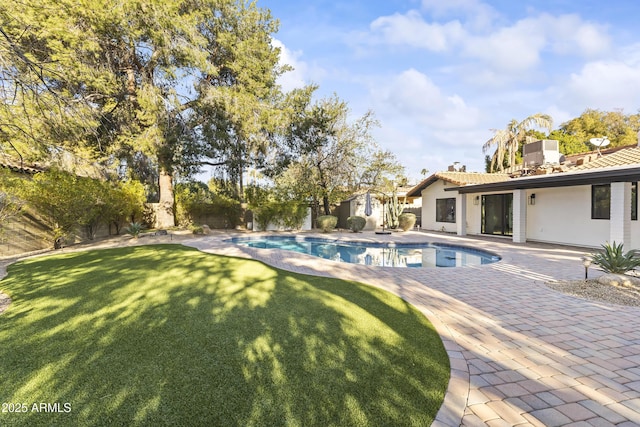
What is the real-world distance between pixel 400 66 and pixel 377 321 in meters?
18.7

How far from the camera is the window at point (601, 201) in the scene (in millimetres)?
11391

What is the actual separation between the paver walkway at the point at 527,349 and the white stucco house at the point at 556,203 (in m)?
4.74

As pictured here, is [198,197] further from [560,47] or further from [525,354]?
[560,47]

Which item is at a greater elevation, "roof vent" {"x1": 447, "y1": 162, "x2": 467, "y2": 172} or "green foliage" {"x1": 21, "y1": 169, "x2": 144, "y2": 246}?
"roof vent" {"x1": 447, "y1": 162, "x2": 467, "y2": 172}

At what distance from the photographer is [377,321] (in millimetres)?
4605

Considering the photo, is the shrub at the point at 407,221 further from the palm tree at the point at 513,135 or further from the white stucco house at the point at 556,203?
the palm tree at the point at 513,135

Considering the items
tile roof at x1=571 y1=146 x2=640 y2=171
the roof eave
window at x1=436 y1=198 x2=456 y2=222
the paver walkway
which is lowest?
the paver walkway

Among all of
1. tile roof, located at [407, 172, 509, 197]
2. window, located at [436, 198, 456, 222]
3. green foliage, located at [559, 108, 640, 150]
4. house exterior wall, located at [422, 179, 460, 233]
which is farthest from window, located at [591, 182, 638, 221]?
green foliage, located at [559, 108, 640, 150]

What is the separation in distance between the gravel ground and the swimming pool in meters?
3.55

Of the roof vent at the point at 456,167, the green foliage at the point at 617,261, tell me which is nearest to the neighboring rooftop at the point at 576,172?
the green foliage at the point at 617,261

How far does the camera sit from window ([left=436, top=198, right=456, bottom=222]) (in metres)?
19.1

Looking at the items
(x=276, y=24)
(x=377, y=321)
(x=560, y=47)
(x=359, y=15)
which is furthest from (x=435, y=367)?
(x=276, y=24)

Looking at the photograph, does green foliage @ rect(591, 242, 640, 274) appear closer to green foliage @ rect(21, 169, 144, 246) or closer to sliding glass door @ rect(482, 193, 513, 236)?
sliding glass door @ rect(482, 193, 513, 236)

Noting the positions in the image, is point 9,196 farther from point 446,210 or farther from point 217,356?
point 446,210
